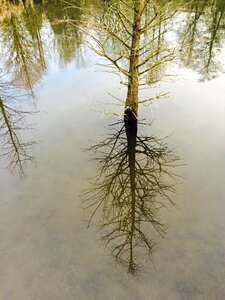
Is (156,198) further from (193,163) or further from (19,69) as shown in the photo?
(19,69)

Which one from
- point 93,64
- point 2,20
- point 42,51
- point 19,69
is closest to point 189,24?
point 93,64

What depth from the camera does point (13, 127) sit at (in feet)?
39.2

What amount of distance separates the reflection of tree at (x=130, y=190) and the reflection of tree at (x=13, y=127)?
8.44 feet

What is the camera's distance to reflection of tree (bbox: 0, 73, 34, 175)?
10125 millimetres

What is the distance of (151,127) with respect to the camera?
11.4 metres

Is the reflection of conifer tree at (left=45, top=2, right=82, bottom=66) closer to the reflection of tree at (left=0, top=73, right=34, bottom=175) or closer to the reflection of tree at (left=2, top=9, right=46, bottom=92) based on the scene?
the reflection of tree at (left=2, top=9, right=46, bottom=92)

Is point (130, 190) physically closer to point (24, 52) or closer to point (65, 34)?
point (24, 52)

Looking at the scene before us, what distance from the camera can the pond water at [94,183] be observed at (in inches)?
245

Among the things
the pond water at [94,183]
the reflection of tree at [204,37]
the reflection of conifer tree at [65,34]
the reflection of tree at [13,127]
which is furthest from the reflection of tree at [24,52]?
the reflection of tree at [204,37]

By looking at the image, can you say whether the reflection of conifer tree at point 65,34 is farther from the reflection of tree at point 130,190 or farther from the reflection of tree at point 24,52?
the reflection of tree at point 130,190

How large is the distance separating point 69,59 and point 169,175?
11734mm

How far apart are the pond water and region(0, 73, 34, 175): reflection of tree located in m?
0.05

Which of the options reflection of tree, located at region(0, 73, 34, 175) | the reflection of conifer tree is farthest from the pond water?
the reflection of conifer tree

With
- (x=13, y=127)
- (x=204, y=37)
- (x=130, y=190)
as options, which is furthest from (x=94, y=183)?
(x=204, y=37)
